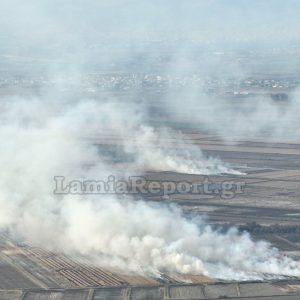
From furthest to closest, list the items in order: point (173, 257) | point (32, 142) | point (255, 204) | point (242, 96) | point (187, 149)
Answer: point (242, 96), point (187, 149), point (32, 142), point (255, 204), point (173, 257)

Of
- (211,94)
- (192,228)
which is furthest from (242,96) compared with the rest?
(192,228)

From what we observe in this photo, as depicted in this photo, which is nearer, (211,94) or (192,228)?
(192,228)

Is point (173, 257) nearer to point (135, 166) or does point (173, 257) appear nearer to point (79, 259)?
point (79, 259)

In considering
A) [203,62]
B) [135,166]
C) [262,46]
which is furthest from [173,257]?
[262,46]

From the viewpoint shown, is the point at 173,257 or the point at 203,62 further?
the point at 203,62

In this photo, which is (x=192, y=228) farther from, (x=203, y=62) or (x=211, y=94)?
(x=203, y=62)

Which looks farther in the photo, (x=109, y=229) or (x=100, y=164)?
(x=100, y=164)

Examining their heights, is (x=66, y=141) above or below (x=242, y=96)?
below

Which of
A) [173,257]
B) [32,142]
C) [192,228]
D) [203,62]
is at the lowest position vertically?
[173,257]

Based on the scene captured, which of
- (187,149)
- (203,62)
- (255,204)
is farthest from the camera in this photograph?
(203,62)
